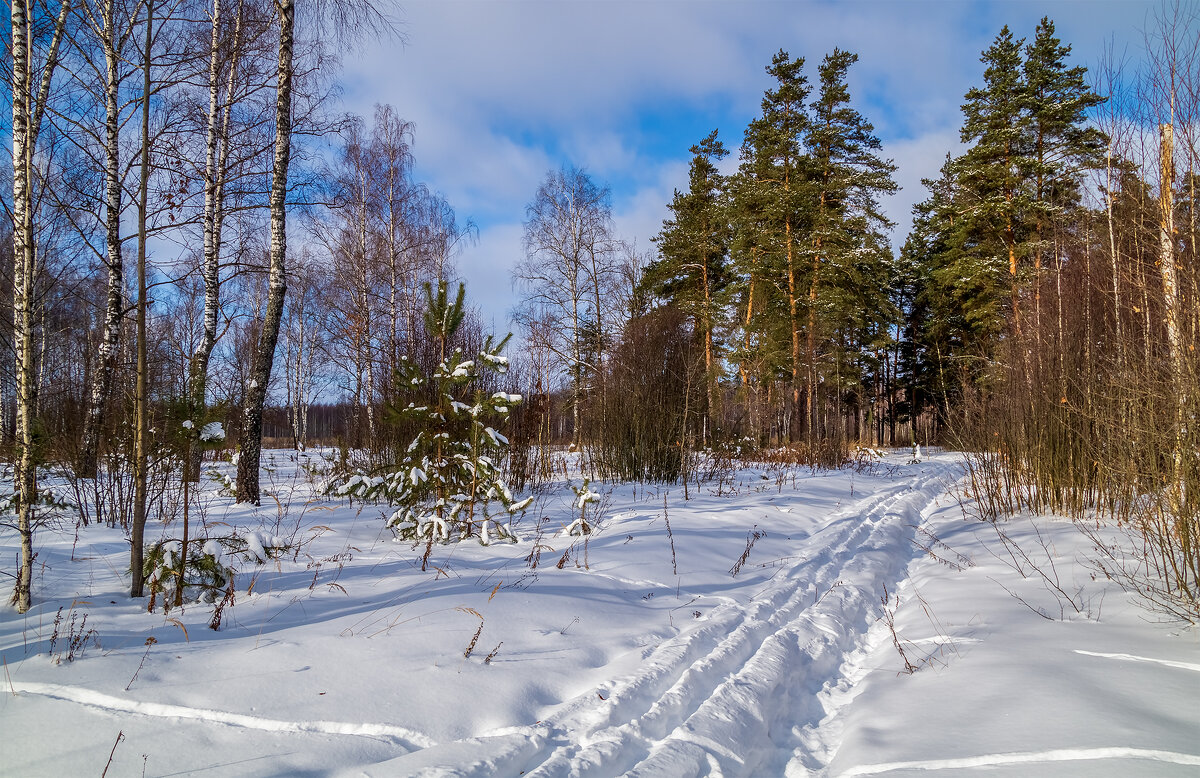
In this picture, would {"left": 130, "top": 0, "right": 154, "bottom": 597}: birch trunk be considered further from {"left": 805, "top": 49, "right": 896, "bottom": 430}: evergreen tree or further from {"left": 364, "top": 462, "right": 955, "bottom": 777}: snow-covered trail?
{"left": 805, "top": 49, "right": 896, "bottom": 430}: evergreen tree

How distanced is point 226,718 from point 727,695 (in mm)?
2097

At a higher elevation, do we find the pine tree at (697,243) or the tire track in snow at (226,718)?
the pine tree at (697,243)

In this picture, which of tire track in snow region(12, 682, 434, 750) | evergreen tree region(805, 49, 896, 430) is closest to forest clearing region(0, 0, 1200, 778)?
tire track in snow region(12, 682, 434, 750)

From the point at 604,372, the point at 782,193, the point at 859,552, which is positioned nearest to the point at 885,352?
the point at 782,193

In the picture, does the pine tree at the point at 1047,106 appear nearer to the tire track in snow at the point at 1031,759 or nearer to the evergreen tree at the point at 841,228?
the evergreen tree at the point at 841,228

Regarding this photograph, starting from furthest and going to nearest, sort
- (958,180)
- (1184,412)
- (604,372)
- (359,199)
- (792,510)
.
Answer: (958,180) → (359,199) → (604,372) → (792,510) → (1184,412)

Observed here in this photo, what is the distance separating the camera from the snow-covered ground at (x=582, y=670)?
2.03 m

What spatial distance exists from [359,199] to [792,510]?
1394cm

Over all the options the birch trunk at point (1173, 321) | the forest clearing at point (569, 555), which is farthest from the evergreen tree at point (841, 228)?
the birch trunk at point (1173, 321)

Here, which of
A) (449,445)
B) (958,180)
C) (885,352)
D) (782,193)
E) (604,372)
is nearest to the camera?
(449,445)

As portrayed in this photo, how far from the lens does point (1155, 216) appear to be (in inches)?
157

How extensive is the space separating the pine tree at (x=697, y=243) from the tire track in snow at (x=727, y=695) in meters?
19.8

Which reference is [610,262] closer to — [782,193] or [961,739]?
[782,193]

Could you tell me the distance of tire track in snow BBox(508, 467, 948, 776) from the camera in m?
2.18
